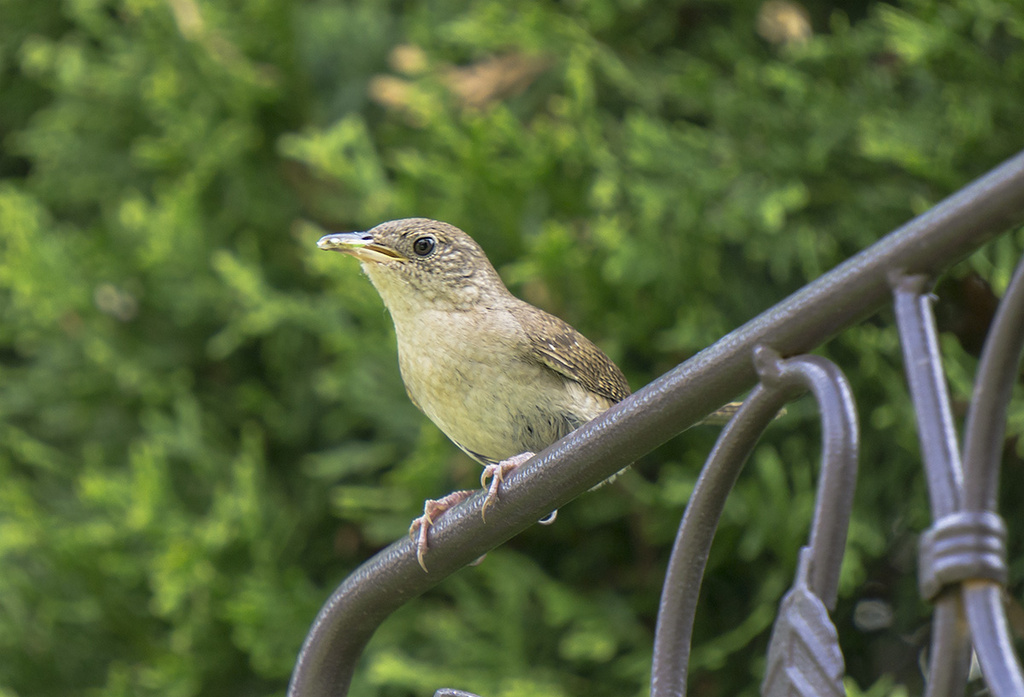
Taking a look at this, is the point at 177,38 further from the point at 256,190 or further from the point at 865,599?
the point at 865,599

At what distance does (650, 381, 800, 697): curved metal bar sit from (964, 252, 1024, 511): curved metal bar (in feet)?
0.95

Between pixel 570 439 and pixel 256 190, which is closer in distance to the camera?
pixel 570 439

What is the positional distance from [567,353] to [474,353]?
20 centimetres

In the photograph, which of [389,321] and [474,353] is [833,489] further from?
[389,321]

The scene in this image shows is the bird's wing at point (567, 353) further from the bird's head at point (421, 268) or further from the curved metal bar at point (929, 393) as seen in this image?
the curved metal bar at point (929, 393)

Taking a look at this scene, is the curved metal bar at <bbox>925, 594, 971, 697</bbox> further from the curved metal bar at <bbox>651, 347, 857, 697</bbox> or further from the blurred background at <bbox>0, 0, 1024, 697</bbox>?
the blurred background at <bbox>0, 0, 1024, 697</bbox>

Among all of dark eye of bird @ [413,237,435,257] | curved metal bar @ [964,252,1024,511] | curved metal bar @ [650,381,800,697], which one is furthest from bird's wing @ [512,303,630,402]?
curved metal bar @ [964,252,1024,511]

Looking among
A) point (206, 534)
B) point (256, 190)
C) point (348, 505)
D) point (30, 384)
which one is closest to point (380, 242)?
point (348, 505)

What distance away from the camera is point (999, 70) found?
2.49 metres

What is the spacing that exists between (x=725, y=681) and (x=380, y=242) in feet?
4.53

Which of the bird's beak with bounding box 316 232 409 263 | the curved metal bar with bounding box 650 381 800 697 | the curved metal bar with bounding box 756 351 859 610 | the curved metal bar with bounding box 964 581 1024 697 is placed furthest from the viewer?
the bird's beak with bounding box 316 232 409 263

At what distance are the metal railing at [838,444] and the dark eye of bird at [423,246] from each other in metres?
1.10

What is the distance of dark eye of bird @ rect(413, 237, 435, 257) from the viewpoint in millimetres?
2314

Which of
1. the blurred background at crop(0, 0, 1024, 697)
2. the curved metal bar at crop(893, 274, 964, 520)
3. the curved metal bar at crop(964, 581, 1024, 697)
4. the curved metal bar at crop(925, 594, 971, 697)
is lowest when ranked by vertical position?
the blurred background at crop(0, 0, 1024, 697)
